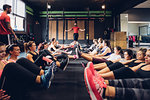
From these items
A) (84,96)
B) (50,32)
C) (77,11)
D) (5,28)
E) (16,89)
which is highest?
(77,11)

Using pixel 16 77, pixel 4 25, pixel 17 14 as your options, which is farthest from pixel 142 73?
pixel 17 14

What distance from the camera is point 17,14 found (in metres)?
7.43

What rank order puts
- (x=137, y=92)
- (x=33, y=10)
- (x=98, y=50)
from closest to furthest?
(x=137, y=92) → (x=98, y=50) → (x=33, y=10)

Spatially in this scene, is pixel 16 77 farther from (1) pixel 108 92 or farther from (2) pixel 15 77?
(1) pixel 108 92

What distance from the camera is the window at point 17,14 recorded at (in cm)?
680

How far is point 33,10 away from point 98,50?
759cm

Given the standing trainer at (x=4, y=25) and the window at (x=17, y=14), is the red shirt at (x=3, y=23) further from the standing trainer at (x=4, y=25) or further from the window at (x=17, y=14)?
the window at (x=17, y=14)

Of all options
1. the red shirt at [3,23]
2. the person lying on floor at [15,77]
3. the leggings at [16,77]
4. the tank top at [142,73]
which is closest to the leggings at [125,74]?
the tank top at [142,73]

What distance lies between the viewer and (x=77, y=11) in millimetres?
10586

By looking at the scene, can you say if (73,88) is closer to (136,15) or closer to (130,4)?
(130,4)

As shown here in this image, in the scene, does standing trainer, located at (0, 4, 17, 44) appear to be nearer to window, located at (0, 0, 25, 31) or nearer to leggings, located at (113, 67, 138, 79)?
leggings, located at (113, 67, 138, 79)

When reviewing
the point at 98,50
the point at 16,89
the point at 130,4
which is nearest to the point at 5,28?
the point at 16,89

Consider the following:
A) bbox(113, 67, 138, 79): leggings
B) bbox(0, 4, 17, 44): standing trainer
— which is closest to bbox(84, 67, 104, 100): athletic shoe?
bbox(113, 67, 138, 79): leggings

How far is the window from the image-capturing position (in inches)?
268
